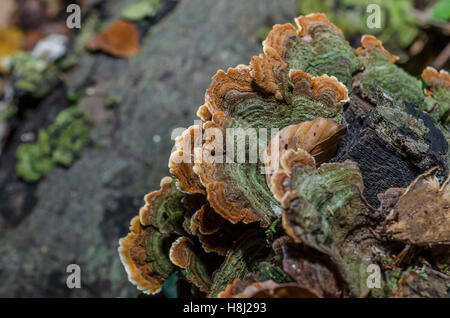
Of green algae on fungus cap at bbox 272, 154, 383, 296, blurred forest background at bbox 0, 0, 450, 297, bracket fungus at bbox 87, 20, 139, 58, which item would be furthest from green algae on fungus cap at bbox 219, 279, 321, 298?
bracket fungus at bbox 87, 20, 139, 58

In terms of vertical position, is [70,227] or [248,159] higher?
[248,159]

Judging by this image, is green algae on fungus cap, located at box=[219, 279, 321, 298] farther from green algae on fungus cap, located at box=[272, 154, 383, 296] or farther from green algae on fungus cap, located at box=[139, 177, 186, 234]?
green algae on fungus cap, located at box=[139, 177, 186, 234]

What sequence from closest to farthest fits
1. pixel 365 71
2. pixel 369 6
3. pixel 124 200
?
pixel 365 71, pixel 124 200, pixel 369 6

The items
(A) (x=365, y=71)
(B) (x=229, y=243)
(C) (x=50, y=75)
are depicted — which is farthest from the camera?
(C) (x=50, y=75)

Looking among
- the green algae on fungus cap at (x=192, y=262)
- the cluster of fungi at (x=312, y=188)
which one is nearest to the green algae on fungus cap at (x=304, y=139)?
the cluster of fungi at (x=312, y=188)

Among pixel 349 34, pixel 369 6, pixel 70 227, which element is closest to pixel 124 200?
pixel 70 227
